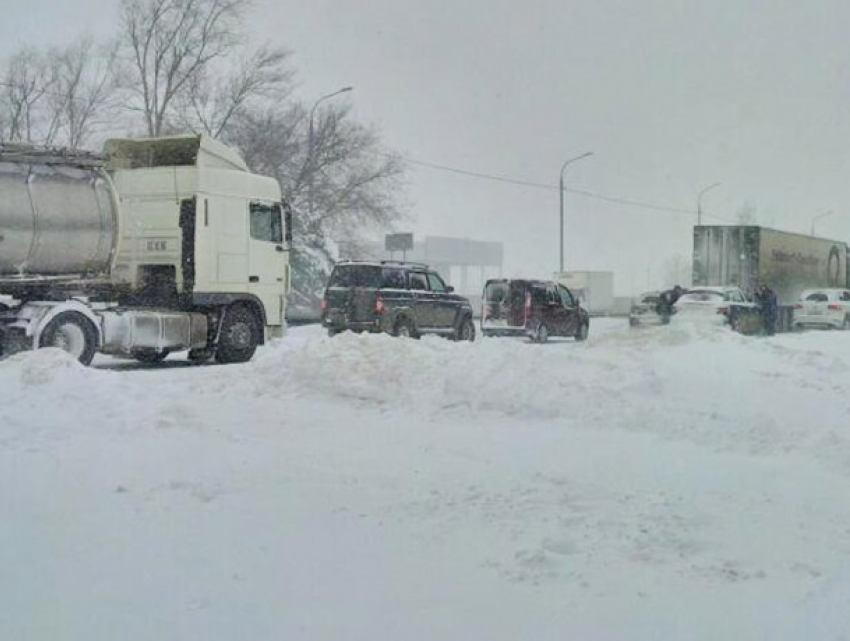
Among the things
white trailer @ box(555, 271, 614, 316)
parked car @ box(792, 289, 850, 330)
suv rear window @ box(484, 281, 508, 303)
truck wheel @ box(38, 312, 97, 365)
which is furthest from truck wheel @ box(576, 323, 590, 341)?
white trailer @ box(555, 271, 614, 316)

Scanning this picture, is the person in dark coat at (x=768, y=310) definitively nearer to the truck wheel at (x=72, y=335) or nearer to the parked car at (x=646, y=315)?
the parked car at (x=646, y=315)

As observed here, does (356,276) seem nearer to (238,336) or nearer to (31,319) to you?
(238,336)

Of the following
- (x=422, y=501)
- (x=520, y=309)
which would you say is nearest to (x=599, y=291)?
(x=520, y=309)

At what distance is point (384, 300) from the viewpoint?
68.5ft

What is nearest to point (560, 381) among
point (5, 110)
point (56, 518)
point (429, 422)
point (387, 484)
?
point (429, 422)

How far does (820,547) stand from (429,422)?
4.74 meters

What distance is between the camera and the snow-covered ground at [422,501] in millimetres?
4742

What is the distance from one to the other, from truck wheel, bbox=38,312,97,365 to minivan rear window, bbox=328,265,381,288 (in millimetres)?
6799

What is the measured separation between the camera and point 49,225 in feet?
47.9

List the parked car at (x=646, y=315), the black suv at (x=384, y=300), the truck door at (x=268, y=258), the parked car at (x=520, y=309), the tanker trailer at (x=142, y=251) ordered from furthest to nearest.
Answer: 1. the parked car at (x=646, y=315)
2. the parked car at (x=520, y=309)
3. the black suv at (x=384, y=300)
4. the truck door at (x=268, y=258)
5. the tanker trailer at (x=142, y=251)

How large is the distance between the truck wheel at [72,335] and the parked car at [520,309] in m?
12.6

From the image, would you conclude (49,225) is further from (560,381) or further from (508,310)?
(508,310)

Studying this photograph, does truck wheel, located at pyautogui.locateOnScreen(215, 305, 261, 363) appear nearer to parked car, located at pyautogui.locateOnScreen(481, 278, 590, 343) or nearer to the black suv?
the black suv

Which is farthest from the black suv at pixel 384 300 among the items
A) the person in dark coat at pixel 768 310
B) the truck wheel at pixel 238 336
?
the person in dark coat at pixel 768 310
